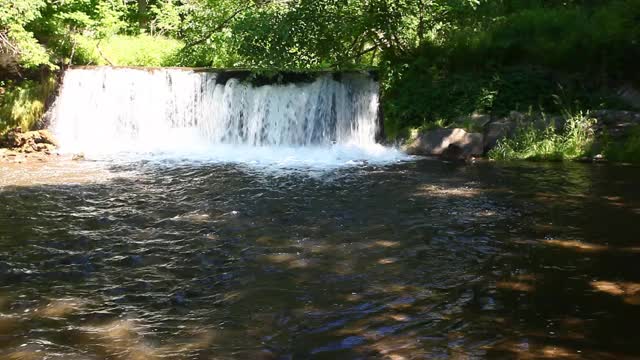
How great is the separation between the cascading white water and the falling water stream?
164cm

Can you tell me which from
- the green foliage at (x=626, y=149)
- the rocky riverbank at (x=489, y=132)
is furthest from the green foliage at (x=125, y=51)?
the green foliage at (x=626, y=149)

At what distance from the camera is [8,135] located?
1448 centimetres

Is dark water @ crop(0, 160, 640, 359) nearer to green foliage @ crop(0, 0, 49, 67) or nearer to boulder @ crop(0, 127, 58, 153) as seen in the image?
boulder @ crop(0, 127, 58, 153)

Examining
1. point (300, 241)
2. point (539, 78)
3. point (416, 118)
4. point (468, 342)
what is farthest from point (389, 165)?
point (468, 342)

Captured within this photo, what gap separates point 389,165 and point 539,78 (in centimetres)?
418

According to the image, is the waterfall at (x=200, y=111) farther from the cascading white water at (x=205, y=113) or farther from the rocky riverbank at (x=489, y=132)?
the rocky riverbank at (x=489, y=132)

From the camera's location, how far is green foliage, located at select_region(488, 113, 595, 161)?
1190 centimetres

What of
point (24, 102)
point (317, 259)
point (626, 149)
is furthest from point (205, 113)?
point (317, 259)

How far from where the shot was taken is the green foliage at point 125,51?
17.0m

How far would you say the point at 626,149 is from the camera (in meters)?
11.5

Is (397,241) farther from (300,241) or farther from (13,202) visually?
(13,202)

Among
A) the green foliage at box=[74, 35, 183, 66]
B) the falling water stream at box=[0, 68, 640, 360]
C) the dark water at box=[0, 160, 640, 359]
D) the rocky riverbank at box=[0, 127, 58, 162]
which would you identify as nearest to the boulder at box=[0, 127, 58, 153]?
the rocky riverbank at box=[0, 127, 58, 162]

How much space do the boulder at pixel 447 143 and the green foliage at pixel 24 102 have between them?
897cm

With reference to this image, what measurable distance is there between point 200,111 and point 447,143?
6083mm
